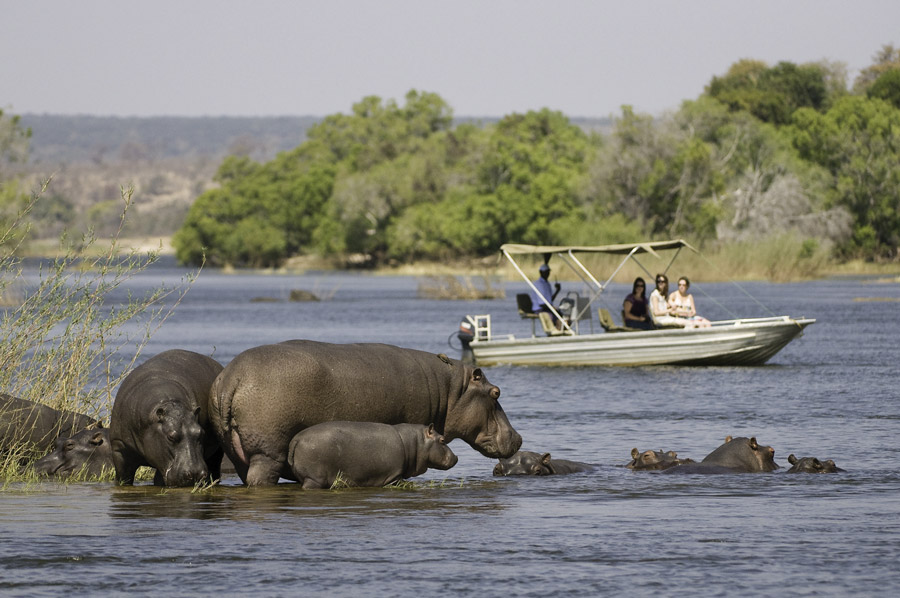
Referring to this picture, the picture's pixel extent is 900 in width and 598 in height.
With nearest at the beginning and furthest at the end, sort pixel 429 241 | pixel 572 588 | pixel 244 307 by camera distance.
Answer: pixel 572 588
pixel 244 307
pixel 429 241

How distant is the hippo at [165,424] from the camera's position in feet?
36.0

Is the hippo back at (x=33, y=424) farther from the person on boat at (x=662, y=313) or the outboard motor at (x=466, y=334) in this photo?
the outboard motor at (x=466, y=334)

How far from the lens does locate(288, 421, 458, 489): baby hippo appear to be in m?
11.4

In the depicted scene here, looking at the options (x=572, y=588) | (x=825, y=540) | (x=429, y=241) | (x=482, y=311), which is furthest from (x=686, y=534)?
(x=429, y=241)

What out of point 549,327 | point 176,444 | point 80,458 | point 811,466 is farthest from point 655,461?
point 549,327

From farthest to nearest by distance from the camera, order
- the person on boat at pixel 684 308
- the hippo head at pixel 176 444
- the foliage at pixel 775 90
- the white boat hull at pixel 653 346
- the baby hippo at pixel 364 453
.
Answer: the foliage at pixel 775 90 < the person on boat at pixel 684 308 < the white boat hull at pixel 653 346 < the baby hippo at pixel 364 453 < the hippo head at pixel 176 444

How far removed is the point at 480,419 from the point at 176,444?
2868 mm

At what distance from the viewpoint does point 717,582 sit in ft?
28.2

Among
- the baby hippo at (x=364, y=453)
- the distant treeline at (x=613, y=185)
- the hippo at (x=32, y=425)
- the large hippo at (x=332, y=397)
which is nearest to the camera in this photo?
the large hippo at (x=332, y=397)

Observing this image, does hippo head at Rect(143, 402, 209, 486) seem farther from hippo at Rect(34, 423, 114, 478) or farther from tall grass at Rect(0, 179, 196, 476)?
tall grass at Rect(0, 179, 196, 476)

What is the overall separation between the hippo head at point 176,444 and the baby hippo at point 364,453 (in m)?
0.78

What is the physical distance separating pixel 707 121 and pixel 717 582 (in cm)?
8132

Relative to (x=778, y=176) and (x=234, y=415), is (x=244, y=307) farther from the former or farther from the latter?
(x=234, y=415)

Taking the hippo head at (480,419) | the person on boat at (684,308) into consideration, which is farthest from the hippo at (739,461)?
the person on boat at (684,308)
